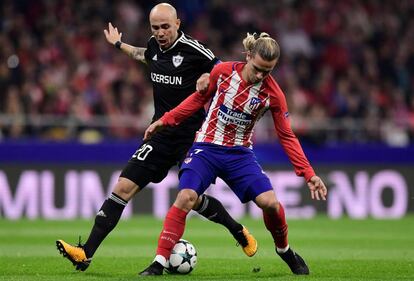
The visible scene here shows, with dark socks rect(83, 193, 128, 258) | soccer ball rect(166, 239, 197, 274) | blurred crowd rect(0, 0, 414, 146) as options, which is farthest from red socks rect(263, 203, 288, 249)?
blurred crowd rect(0, 0, 414, 146)

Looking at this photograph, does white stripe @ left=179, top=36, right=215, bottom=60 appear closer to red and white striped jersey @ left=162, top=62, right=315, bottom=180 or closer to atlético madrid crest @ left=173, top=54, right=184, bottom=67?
atlético madrid crest @ left=173, top=54, right=184, bottom=67

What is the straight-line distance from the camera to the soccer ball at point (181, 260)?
348 inches

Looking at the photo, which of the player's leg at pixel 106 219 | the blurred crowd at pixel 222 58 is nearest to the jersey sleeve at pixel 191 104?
the player's leg at pixel 106 219

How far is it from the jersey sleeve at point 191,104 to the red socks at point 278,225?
108 cm

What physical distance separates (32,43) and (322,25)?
249 inches

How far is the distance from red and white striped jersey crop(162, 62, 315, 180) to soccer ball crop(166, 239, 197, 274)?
103 centimetres

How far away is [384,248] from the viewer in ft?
40.3

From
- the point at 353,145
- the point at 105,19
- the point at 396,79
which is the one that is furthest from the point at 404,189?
the point at 105,19

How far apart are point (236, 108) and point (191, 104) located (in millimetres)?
387

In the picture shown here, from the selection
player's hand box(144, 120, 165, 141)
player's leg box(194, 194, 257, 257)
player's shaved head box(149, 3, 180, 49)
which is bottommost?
player's leg box(194, 194, 257, 257)

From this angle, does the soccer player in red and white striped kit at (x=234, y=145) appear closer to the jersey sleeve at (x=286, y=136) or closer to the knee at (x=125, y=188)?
the jersey sleeve at (x=286, y=136)

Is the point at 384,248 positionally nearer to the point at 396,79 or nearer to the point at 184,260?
the point at 184,260

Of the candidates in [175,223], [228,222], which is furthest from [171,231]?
[228,222]

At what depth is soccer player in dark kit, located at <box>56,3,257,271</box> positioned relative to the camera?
9.09 m
